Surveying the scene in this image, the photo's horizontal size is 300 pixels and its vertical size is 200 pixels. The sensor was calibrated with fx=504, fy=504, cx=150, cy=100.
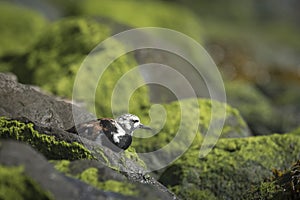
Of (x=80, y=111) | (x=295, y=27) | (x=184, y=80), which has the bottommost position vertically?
(x=295, y=27)

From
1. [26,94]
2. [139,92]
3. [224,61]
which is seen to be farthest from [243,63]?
[26,94]

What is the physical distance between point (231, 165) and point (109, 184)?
216cm

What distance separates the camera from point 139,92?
291 inches

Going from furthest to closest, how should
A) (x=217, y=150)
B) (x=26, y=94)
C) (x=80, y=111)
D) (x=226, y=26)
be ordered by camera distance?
(x=226, y=26) < (x=217, y=150) < (x=80, y=111) < (x=26, y=94)

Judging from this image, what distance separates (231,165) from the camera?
539 centimetres

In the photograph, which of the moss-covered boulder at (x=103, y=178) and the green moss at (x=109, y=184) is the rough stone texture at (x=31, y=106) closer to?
the moss-covered boulder at (x=103, y=178)

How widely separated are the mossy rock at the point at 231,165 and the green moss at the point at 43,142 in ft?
4.59

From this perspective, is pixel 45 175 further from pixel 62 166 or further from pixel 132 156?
pixel 132 156

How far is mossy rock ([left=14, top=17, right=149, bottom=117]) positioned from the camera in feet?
23.6

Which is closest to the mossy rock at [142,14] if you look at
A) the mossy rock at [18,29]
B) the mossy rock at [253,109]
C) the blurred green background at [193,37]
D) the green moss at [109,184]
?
the blurred green background at [193,37]

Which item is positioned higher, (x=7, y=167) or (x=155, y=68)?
(x=7, y=167)

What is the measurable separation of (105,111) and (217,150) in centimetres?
192

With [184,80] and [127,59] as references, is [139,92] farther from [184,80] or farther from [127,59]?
[184,80]

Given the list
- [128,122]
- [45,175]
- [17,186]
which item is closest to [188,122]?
[128,122]
